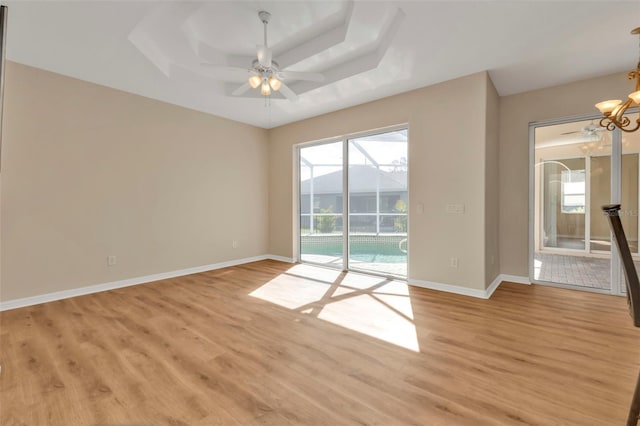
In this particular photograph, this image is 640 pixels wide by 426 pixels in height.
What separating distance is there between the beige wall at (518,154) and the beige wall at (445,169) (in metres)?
0.59

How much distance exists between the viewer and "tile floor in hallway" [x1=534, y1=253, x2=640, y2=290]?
3713mm

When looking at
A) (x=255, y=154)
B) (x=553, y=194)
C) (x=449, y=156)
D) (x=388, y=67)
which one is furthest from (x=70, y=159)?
(x=553, y=194)

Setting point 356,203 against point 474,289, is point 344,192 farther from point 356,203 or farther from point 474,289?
point 474,289

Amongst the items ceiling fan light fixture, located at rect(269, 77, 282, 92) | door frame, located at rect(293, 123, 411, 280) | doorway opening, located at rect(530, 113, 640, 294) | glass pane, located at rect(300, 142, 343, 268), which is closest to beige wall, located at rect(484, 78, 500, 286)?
doorway opening, located at rect(530, 113, 640, 294)

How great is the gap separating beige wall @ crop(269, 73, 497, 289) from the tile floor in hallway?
4.78 ft

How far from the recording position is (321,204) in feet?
17.7

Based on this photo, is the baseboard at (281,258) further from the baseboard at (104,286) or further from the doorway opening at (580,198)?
the doorway opening at (580,198)

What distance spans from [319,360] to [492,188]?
3.34 m

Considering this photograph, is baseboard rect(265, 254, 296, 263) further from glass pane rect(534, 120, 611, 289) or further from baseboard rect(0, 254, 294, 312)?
glass pane rect(534, 120, 611, 289)

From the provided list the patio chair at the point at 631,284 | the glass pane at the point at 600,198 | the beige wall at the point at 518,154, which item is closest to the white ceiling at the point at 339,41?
the beige wall at the point at 518,154

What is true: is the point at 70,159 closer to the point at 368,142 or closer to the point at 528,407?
the point at 368,142

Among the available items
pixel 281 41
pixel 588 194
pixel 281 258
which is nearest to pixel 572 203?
pixel 588 194

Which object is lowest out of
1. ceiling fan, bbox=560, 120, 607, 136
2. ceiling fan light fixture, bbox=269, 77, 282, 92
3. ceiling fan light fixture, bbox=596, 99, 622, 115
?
ceiling fan light fixture, bbox=596, 99, 622, 115

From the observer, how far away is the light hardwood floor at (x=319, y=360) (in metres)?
1.54
